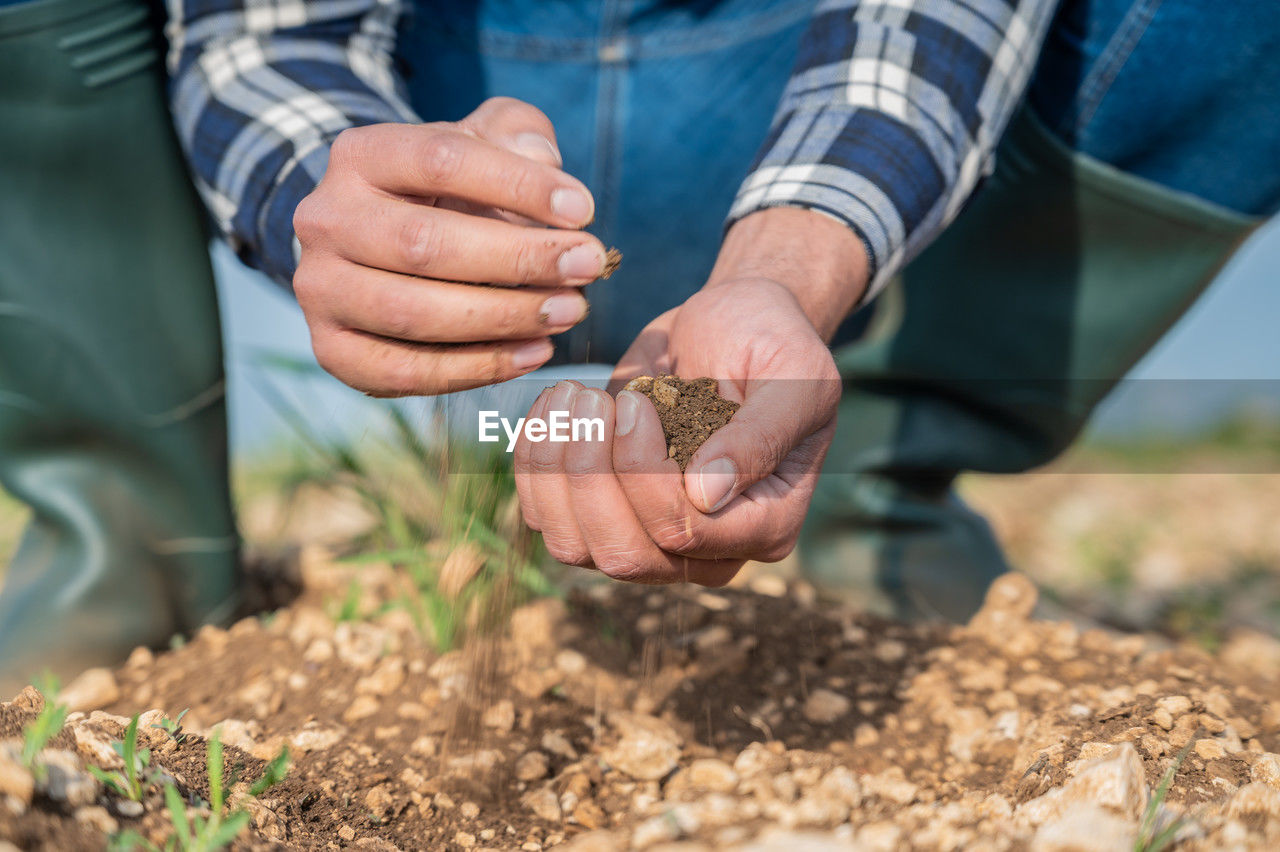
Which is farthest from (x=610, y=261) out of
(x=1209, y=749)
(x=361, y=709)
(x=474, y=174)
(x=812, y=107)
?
(x=1209, y=749)

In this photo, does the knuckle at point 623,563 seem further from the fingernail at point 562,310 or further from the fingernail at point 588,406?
the fingernail at point 562,310

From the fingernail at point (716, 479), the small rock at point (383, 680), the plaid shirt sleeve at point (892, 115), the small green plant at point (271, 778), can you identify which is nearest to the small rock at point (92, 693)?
the small rock at point (383, 680)

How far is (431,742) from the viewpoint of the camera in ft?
3.70

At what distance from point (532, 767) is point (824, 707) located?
0.44 metres

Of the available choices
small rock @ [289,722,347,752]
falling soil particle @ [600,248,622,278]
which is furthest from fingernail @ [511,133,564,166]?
small rock @ [289,722,347,752]

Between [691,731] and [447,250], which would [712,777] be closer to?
[691,731]

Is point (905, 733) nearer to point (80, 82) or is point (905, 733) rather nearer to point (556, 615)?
point (556, 615)

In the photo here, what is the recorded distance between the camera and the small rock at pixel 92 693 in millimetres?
1339

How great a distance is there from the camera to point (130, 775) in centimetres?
75

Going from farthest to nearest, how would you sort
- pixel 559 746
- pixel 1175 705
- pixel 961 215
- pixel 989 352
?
pixel 989 352 → pixel 961 215 → pixel 559 746 → pixel 1175 705

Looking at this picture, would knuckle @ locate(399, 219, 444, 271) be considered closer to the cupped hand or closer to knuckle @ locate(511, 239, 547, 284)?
knuckle @ locate(511, 239, 547, 284)

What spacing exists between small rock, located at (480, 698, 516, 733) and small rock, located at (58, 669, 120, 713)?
2.09 ft

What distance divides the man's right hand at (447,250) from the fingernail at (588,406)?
10cm

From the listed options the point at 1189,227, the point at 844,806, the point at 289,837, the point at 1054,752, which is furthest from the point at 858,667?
the point at 1189,227
